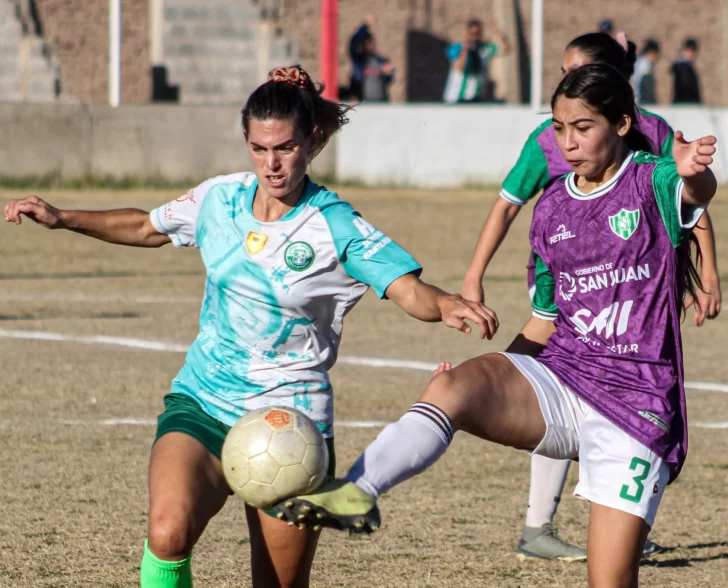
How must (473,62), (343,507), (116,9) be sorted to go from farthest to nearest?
(473,62) < (116,9) < (343,507)

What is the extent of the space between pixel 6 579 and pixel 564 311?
2.35 meters

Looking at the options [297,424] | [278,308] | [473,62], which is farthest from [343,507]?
[473,62]

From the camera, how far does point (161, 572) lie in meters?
4.29

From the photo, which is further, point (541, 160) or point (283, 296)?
point (541, 160)

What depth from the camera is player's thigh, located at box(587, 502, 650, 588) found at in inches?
177

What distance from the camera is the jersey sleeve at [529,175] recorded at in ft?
20.0

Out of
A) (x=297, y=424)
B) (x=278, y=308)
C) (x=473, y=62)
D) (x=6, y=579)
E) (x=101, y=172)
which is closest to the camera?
(x=297, y=424)

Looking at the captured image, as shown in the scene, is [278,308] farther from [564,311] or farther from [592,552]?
[592,552]

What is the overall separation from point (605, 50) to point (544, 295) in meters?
1.13

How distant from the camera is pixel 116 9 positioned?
2312 centimetres

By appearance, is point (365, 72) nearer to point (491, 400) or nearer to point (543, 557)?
point (543, 557)

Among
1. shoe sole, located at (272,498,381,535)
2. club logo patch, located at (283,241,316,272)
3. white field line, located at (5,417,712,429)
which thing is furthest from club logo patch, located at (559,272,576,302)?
white field line, located at (5,417,712,429)

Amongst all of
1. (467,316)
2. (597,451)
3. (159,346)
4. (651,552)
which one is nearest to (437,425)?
(467,316)

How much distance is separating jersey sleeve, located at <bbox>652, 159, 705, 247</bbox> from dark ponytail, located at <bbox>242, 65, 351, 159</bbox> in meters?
1.08
